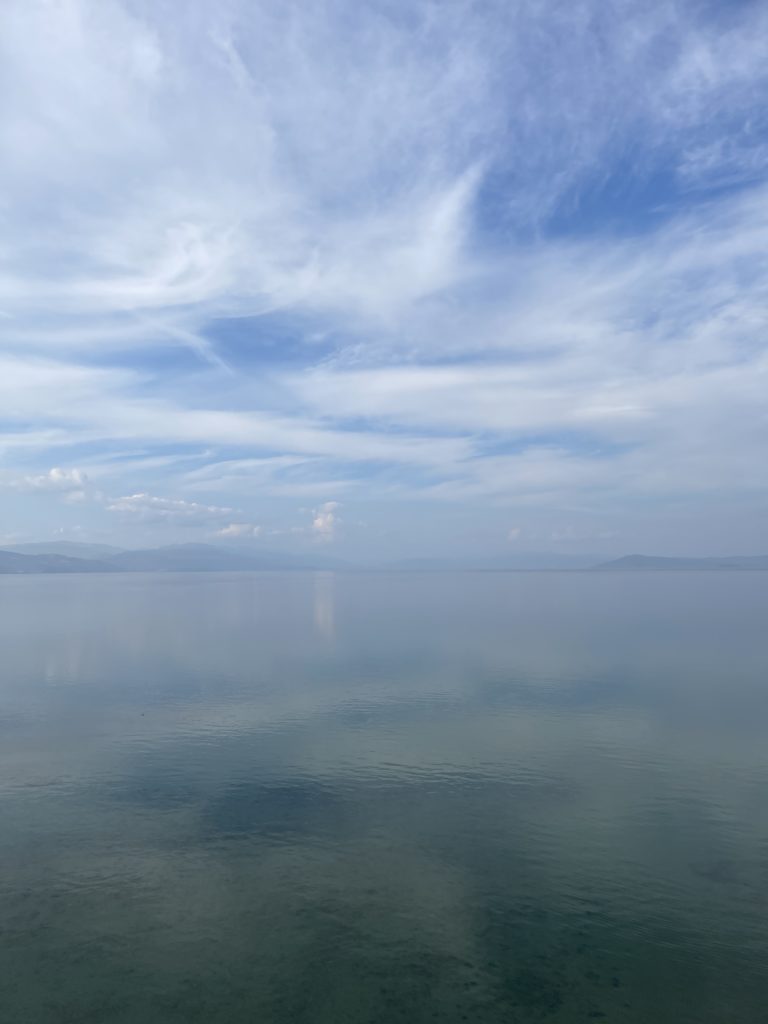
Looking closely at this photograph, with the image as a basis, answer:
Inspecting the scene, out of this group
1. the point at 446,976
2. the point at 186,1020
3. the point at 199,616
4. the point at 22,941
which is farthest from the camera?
the point at 199,616

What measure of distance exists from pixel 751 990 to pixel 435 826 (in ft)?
52.4

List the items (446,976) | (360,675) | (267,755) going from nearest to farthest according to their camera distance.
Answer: (446,976)
(267,755)
(360,675)

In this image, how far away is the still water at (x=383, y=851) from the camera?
23.6m

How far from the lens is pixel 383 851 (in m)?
33.1

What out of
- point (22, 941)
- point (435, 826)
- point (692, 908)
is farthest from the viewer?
point (435, 826)

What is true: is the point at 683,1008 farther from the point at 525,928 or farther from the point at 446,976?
the point at 446,976

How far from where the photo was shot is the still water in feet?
77.5

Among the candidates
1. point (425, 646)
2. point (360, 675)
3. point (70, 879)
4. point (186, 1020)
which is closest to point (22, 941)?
point (70, 879)

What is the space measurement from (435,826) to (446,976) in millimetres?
11949

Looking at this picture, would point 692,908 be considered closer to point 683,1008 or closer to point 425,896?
point 683,1008

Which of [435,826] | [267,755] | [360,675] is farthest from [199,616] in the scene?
[435,826]

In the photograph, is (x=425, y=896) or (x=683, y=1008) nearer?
(x=683, y=1008)

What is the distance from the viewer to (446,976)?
24.2m

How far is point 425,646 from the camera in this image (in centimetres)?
10319
